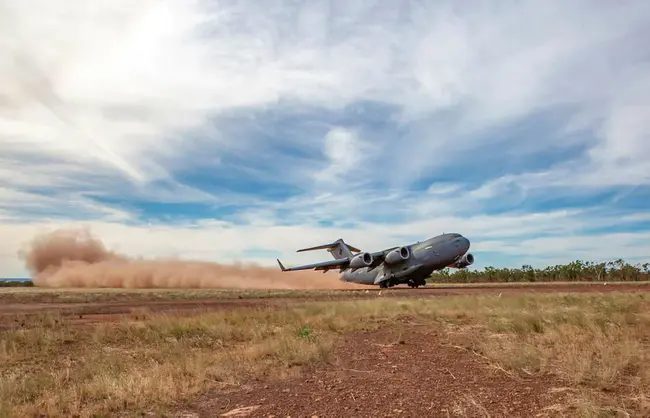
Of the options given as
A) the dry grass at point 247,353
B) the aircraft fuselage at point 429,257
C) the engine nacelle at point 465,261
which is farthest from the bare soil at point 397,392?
the engine nacelle at point 465,261

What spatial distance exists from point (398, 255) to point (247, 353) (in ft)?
103

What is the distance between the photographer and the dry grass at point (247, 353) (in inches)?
298

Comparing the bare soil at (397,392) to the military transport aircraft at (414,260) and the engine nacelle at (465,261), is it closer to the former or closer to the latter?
the military transport aircraft at (414,260)

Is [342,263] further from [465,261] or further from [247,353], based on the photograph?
[247,353]

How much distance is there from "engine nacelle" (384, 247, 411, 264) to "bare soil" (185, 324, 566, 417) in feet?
102

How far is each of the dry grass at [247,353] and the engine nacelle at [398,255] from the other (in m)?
20.9

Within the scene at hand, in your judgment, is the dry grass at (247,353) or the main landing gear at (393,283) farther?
the main landing gear at (393,283)

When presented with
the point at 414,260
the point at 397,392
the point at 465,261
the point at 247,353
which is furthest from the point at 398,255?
the point at 397,392

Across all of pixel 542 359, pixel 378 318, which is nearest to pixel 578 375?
pixel 542 359

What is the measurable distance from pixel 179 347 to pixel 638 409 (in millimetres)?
10798

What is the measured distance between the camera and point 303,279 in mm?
Answer: 62969

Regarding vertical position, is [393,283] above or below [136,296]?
above

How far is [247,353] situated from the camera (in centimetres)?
1139

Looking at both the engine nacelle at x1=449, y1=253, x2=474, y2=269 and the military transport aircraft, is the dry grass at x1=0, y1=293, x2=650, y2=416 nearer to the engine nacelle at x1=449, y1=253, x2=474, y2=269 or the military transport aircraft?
the military transport aircraft
